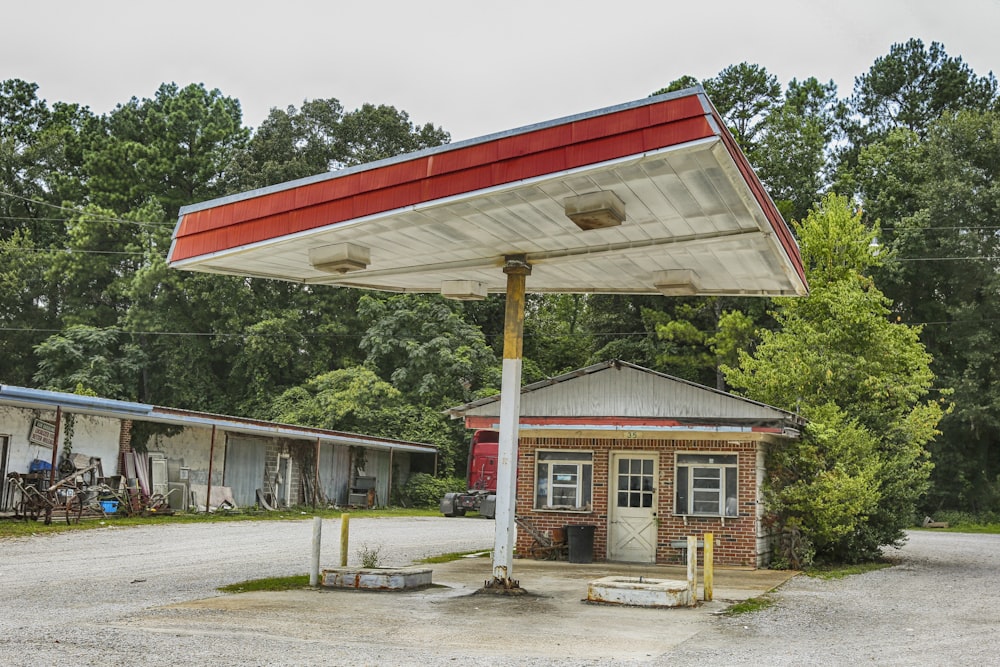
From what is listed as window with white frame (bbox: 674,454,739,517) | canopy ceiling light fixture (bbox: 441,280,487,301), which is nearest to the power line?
canopy ceiling light fixture (bbox: 441,280,487,301)

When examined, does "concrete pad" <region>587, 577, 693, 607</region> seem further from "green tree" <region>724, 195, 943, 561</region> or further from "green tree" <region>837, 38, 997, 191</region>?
"green tree" <region>837, 38, 997, 191</region>

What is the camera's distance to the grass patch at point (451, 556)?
16891mm

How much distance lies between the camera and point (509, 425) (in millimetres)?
12383

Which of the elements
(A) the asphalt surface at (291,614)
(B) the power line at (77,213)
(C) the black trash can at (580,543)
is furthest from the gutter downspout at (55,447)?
(B) the power line at (77,213)

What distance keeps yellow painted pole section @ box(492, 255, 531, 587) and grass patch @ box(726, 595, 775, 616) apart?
2.81m

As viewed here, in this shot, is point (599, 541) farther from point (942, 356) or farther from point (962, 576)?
point (942, 356)

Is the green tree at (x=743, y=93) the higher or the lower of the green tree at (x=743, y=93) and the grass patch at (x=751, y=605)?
the higher

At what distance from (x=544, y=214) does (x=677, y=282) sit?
12.2 ft

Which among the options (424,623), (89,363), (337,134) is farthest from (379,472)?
(424,623)

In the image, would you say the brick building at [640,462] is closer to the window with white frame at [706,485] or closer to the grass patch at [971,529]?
the window with white frame at [706,485]

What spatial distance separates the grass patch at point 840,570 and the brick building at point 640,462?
3.02 ft

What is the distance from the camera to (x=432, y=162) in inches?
402

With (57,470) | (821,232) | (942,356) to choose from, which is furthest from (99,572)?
(942,356)

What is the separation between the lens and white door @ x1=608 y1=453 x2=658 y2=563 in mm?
17406
